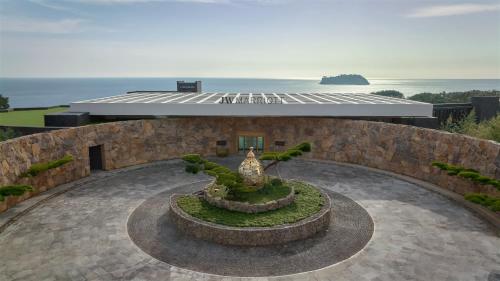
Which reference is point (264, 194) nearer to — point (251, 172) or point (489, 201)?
point (251, 172)

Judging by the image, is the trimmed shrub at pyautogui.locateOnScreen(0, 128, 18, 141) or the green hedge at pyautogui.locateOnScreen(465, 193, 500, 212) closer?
the green hedge at pyautogui.locateOnScreen(465, 193, 500, 212)

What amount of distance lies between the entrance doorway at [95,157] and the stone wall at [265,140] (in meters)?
0.62

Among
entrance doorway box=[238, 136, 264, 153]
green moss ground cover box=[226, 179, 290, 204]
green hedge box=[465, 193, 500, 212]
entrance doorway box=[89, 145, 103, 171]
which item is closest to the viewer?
green hedge box=[465, 193, 500, 212]

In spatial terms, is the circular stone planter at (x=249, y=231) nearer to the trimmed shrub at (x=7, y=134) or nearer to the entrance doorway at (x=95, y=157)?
the entrance doorway at (x=95, y=157)

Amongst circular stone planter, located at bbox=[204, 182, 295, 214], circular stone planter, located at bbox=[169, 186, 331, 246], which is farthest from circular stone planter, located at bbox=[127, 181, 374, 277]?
circular stone planter, located at bbox=[204, 182, 295, 214]

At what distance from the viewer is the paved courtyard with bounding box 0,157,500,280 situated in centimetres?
1195

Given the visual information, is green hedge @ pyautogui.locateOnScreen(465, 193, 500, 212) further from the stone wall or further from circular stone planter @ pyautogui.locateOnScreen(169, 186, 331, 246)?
circular stone planter @ pyautogui.locateOnScreen(169, 186, 331, 246)

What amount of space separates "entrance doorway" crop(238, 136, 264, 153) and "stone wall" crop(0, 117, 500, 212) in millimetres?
637

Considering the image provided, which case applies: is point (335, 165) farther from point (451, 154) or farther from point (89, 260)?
point (89, 260)

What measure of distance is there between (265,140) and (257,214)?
14.0 metres

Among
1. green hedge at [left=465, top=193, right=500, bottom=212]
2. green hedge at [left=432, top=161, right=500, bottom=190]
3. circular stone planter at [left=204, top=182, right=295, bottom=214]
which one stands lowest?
circular stone planter at [left=204, top=182, right=295, bottom=214]

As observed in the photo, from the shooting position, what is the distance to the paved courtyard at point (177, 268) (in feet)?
39.2

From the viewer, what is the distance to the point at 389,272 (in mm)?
12023

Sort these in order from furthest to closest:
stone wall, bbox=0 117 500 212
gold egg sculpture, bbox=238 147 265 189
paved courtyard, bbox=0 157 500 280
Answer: stone wall, bbox=0 117 500 212, gold egg sculpture, bbox=238 147 265 189, paved courtyard, bbox=0 157 500 280
